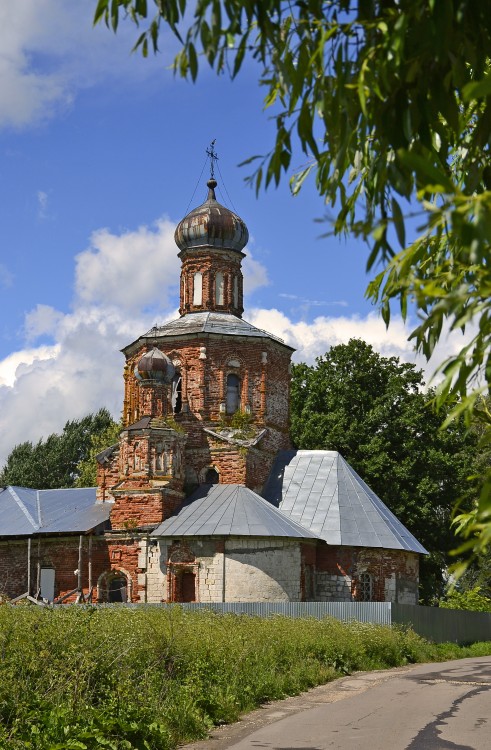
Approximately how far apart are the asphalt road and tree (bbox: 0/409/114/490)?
41658 mm

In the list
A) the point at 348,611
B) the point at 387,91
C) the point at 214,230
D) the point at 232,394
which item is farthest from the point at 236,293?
the point at 387,91

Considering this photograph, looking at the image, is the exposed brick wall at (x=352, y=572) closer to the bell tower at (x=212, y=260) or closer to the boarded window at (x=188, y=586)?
the boarded window at (x=188, y=586)

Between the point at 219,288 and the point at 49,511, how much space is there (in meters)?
9.93

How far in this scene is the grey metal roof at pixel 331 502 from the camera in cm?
2948

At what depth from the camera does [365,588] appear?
29.5 m

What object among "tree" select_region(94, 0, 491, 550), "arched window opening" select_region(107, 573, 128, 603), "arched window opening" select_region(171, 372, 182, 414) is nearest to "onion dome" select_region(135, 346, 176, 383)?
"arched window opening" select_region(171, 372, 182, 414)

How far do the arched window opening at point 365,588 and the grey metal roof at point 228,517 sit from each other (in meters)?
2.14

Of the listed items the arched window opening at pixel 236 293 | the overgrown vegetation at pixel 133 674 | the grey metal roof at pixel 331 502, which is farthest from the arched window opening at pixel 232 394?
the overgrown vegetation at pixel 133 674

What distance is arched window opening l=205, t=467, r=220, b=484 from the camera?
3134cm

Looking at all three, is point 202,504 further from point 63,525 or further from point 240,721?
point 240,721

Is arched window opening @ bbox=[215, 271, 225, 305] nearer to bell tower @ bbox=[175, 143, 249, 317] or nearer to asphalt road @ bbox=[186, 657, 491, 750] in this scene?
bell tower @ bbox=[175, 143, 249, 317]

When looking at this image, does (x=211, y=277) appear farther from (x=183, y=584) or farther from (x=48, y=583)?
(x=48, y=583)

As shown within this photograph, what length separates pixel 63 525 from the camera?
30.6 m

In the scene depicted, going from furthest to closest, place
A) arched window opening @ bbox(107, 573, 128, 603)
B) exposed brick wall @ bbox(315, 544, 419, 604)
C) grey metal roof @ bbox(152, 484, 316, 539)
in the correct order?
arched window opening @ bbox(107, 573, 128, 603) → exposed brick wall @ bbox(315, 544, 419, 604) → grey metal roof @ bbox(152, 484, 316, 539)
